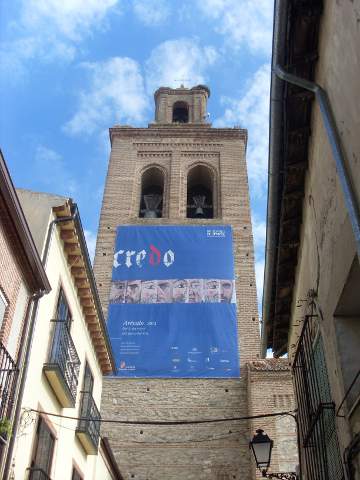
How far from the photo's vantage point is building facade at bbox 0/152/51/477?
714 centimetres

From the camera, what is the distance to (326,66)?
514 centimetres

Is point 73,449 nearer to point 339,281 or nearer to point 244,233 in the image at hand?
point 339,281

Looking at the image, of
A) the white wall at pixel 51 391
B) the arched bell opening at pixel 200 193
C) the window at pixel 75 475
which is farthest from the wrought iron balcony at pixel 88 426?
the arched bell opening at pixel 200 193

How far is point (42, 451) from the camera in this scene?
28.6ft

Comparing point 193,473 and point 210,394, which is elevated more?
point 210,394

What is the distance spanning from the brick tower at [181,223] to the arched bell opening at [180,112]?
50 mm

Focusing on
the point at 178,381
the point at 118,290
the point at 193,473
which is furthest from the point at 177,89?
the point at 193,473

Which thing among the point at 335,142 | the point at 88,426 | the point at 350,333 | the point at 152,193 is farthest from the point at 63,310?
the point at 152,193

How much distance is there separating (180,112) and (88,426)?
22.1 metres

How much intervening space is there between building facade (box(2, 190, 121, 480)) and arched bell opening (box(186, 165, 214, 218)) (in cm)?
1193

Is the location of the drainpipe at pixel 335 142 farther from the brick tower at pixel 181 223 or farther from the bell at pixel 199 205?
the bell at pixel 199 205

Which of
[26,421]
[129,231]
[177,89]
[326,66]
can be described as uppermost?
[177,89]

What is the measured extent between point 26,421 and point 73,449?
2.89 metres

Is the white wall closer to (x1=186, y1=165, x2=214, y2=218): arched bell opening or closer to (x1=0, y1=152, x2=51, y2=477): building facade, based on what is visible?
(x1=0, y1=152, x2=51, y2=477): building facade
